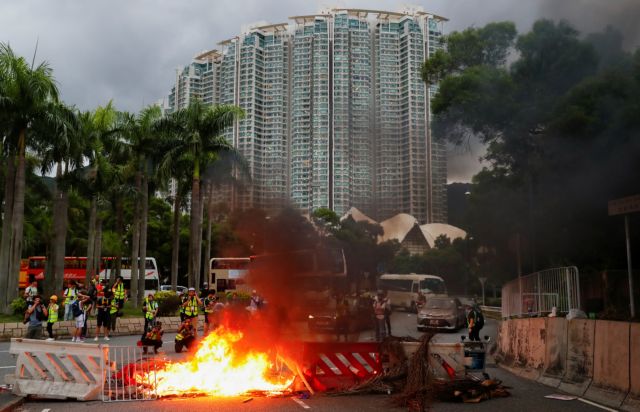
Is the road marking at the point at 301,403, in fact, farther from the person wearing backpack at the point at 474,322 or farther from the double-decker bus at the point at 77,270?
the double-decker bus at the point at 77,270

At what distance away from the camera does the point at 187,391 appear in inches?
367

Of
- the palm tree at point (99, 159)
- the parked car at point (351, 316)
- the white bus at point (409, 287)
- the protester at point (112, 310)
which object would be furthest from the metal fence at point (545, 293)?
the palm tree at point (99, 159)

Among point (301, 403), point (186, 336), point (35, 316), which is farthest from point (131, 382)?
point (35, 316)

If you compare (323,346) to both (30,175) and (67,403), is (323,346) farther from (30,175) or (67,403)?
(30,175)

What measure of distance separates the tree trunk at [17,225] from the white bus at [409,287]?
16.8 metres

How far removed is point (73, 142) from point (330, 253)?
17.5 metres

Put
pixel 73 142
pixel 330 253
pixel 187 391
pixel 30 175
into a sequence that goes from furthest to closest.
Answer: pixel 30 175, pixel 73 142, pixel 330 253, pixel 187 391

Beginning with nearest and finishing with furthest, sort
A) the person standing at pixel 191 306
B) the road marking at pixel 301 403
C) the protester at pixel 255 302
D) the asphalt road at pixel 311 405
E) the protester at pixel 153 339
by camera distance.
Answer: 1. the asphalt road at pixel 311 405
2. the road marking at pixel 301 403
3. the protester at pixel 255 302
4. the protester at pixel 153 339
5. the person standing at pixel 191 306

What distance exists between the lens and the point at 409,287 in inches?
525

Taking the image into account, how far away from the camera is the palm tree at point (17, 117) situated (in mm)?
22734

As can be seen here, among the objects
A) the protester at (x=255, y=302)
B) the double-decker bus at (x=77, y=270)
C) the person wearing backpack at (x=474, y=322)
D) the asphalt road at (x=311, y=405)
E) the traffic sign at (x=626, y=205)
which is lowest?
the asphalt road at (x=311, y=405)

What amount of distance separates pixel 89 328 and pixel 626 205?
57.6 ft

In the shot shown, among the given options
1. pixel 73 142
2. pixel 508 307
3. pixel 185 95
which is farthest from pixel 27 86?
pixel 508 307

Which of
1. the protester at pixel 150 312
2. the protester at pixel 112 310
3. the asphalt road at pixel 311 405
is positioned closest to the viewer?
the asphalt road at pixel 311 405
